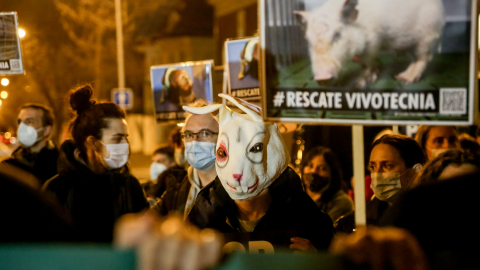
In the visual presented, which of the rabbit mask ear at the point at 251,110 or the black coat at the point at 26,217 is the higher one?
the rabbit mask ear at the point at 251,110

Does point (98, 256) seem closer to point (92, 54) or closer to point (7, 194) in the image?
point (7, 194)

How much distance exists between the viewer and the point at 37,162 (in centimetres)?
532

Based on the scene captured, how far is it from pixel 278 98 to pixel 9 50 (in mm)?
2481

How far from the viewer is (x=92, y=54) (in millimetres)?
20812

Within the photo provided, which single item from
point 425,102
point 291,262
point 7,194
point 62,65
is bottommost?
point 291,262

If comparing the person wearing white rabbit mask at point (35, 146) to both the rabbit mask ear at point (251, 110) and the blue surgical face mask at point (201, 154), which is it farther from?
the rabbit mask ear at point (251, 110)

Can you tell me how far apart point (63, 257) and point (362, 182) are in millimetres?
1650

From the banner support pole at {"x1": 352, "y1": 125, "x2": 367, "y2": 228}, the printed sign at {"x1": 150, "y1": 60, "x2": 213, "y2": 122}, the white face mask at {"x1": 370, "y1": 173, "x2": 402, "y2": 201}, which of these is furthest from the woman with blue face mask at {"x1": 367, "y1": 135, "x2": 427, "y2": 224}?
the printed sign at {"x1": 150, "y1": 60, "x2": 213, "y2": 122}

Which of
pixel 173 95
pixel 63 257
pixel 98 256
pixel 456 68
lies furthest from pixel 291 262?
pixel 173 95

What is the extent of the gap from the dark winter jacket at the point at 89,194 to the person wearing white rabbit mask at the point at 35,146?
1610 millimetres

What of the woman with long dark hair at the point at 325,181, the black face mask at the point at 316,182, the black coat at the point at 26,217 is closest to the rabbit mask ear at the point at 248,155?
the black coat at the point at 26,217

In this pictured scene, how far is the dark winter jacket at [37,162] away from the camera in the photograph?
5.18 metres

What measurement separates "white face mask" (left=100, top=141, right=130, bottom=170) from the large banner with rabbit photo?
181 centimetres

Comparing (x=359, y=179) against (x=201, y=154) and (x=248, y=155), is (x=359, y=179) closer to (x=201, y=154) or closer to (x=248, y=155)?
(x=248, y=155)
